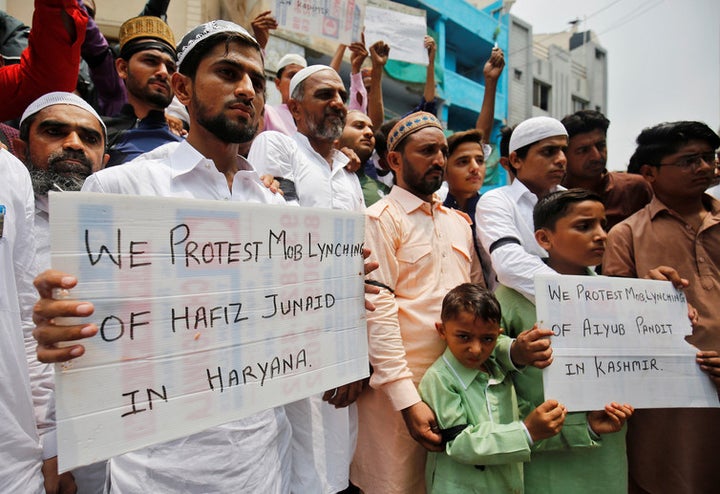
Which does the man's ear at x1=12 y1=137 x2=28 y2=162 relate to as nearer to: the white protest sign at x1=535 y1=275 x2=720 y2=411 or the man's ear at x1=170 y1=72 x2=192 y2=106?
the man's ear at x1=170 y1=72 x2=192 y2=106

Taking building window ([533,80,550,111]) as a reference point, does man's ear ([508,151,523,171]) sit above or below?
below

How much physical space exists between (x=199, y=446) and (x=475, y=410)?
125 cm

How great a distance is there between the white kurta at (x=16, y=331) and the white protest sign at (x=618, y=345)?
2017mm

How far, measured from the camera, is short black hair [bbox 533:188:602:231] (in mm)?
2359

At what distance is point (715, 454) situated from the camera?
246 centimetres

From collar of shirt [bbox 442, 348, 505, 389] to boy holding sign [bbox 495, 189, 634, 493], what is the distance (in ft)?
0.49

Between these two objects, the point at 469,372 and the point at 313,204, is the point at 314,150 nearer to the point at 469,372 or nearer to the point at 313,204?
the point at 313,204

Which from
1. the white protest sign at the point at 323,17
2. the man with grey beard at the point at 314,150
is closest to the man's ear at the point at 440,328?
the man with grey beard at the point at 314,150

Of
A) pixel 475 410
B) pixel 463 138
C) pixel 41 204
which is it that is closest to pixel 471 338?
pixel 475 410

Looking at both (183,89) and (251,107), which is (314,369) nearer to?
(251,107)

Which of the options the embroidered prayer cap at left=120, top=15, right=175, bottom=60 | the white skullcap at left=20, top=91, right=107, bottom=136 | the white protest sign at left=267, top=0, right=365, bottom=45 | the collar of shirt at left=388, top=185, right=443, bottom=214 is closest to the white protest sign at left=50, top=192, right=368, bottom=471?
the collar of shirt at left=388, top=185, right=443, bottom=214

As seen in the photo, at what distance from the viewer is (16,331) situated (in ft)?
4.86

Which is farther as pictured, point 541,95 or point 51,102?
point 541,95

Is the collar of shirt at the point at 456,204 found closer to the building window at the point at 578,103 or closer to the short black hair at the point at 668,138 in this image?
the short black hair at the point at 668,138
